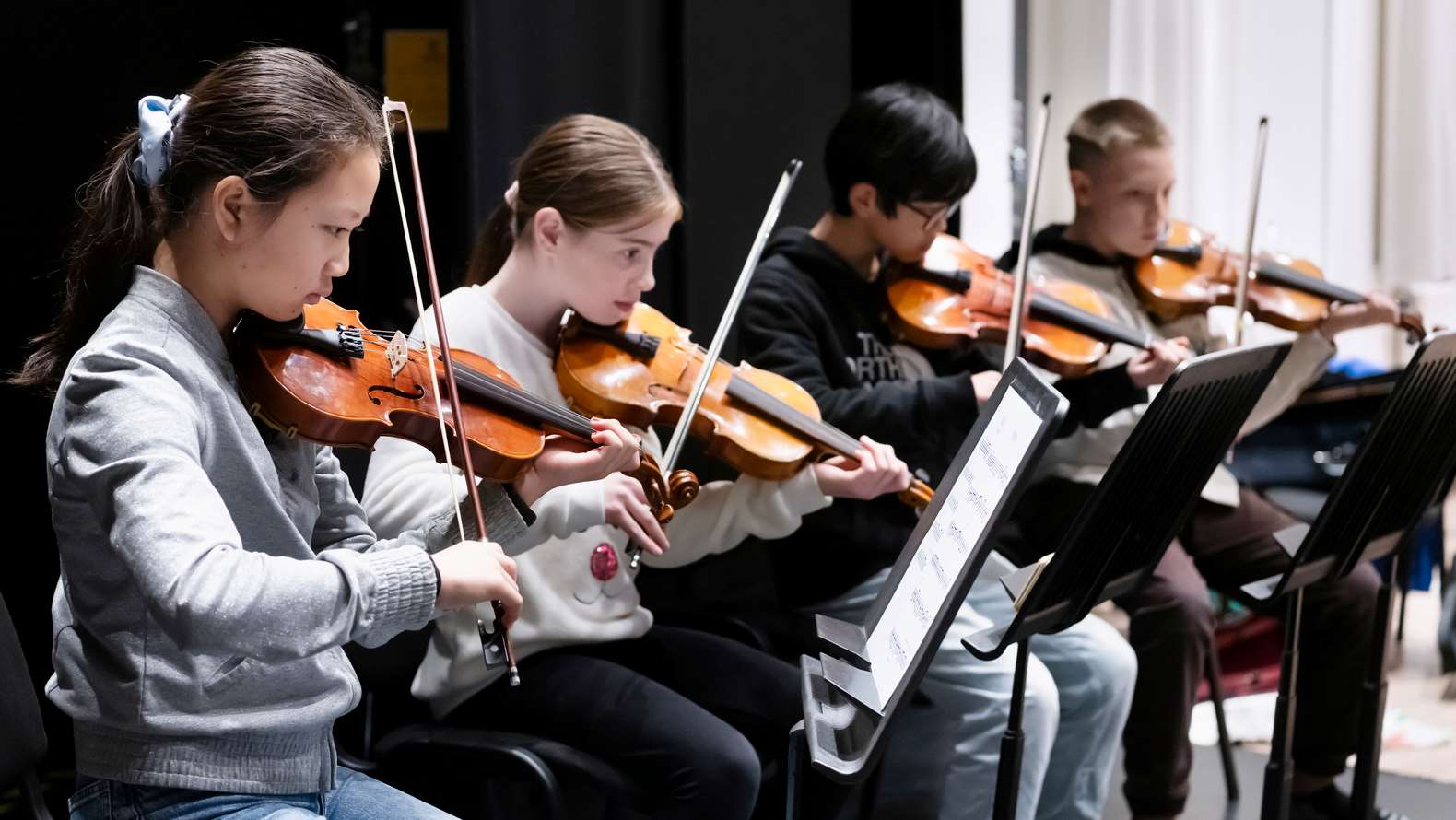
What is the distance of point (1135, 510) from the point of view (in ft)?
4.69

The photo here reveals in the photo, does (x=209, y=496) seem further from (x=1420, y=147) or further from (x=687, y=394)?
(x=1420, y=147)

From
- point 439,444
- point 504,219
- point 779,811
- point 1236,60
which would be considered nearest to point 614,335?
point 504,219

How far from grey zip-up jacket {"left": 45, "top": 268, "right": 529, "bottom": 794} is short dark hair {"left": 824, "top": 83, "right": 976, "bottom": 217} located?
1158 millimetres

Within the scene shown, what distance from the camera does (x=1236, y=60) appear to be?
4215 millimetres

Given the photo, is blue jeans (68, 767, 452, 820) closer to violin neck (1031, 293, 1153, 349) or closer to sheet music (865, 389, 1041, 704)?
sheet music (865, 389, 1041, 704)

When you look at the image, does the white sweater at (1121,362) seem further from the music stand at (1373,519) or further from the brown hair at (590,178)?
the brown hair at (590,178)

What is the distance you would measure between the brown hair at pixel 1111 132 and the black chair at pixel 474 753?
1481 millimetres

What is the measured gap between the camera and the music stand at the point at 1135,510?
53.0 inches

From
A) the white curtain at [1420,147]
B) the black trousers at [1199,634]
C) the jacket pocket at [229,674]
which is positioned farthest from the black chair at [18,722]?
the white curtain at [1420,147]

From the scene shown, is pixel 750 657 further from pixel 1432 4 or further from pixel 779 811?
pixel 1432 4

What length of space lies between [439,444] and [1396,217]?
3719 mm

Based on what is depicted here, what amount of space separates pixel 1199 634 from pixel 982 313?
1.98 ft

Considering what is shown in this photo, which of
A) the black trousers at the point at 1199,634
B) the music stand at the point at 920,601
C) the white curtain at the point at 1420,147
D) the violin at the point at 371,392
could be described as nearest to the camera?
the music stand at the point at 920,601

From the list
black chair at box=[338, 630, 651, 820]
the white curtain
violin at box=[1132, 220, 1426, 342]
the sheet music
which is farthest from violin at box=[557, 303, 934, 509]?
the white curtain
